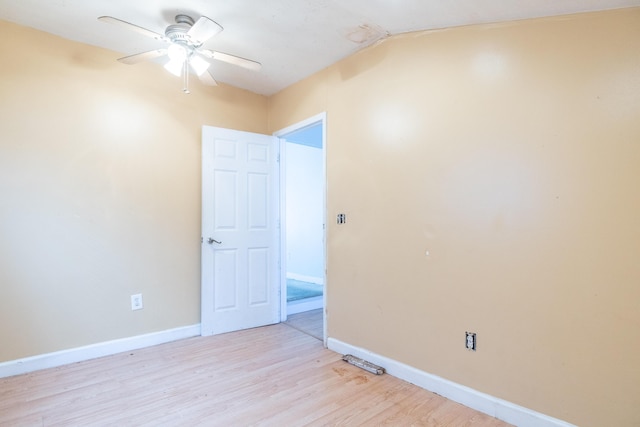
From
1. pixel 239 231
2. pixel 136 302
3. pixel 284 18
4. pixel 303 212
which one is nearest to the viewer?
pixel 284 18

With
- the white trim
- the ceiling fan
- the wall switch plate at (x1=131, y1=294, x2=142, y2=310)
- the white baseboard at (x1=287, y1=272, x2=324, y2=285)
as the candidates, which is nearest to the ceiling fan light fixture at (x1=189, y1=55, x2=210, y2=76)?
the ceiling fan

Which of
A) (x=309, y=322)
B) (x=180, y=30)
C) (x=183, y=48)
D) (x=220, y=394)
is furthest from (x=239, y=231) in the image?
(x=180, y=30)

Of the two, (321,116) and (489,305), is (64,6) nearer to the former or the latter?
(321,116)

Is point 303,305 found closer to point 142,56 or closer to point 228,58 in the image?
point 228,58

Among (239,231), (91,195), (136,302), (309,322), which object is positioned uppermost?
(91,195)

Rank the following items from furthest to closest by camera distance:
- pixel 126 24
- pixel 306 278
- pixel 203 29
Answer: pixel 306 278 < pixel 203 29 < pixel 126 24

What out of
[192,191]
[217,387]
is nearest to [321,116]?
[192,191]

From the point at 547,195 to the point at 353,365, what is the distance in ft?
5.98

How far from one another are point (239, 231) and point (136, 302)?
1.12 metres

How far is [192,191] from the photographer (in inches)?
131

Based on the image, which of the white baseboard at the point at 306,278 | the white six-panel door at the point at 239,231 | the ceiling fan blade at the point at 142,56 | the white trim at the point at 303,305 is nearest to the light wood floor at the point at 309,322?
the white trim at the point at 303,305

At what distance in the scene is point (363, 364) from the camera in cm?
258

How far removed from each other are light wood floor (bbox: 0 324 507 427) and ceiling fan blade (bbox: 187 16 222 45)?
91.0 inches

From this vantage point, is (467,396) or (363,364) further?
(363,364)
